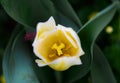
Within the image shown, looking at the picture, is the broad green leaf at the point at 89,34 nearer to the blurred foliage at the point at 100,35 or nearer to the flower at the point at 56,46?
the flower at the point at 56,46

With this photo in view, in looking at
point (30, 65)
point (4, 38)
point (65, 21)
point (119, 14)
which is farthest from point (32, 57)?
point (119, 14)

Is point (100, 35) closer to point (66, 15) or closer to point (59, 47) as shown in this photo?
point (66, 15)

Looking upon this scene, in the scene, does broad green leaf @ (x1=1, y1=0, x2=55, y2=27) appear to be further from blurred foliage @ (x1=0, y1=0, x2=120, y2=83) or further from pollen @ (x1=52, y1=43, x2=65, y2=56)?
blurred foliage @ (x1=0, y1=0, x2=120, y2=83)

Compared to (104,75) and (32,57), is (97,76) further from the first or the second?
(32,57)

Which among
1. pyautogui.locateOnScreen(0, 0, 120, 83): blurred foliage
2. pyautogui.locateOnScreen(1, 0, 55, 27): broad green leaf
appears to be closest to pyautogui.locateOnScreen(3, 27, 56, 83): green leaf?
pyautogui.locateOnScreen(1, 0, 55, 27): broad green leaf

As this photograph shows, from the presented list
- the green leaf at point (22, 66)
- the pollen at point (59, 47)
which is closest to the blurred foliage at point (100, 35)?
the green leaf at point (22, 66)

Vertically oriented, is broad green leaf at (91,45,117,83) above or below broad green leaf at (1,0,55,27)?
below

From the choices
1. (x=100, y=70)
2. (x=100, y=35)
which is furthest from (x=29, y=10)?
(x=100, y=35)
